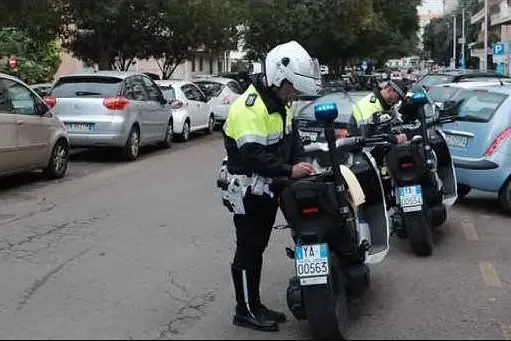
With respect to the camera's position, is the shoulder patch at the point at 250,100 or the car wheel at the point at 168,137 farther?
the car wheel at the point at 168,137

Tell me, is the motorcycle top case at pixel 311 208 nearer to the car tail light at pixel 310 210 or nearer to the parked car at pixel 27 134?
the car tail light at pixel 310 210

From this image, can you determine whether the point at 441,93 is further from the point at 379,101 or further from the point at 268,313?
the point at 268,313

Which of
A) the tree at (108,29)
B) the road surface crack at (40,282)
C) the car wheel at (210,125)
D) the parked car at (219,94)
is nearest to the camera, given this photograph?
the road surface crack at (40,282)

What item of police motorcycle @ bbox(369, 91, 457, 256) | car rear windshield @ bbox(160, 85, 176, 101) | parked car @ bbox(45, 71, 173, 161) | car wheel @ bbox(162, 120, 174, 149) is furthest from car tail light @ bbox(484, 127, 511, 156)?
car rear windshield @ bbox(160, 85, 176, 101)

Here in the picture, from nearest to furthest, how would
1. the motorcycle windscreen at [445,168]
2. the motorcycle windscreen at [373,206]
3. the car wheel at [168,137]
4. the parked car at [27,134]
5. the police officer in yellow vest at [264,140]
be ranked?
the police officer in yellow vest at [264,140], the motorcycle windscreen at [373,206], the motorcycle windscreen at [445,168], the parked car at [27,134], the car wheel at [168,137]

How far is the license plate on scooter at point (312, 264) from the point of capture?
4504 mm

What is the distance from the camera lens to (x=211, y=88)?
74.2ft

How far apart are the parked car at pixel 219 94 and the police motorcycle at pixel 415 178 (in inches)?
563

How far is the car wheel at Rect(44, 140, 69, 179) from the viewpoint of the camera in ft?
38.3

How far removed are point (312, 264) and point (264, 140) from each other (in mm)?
755

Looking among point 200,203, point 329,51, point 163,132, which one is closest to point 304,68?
point 200,203

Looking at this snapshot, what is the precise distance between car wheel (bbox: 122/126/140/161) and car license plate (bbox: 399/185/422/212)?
310 inches

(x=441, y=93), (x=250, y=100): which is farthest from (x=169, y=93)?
(x=250, y=100)

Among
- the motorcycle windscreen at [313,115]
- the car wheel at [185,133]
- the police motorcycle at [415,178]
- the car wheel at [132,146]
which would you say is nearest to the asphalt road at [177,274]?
the police motorcycle at [415,178]
